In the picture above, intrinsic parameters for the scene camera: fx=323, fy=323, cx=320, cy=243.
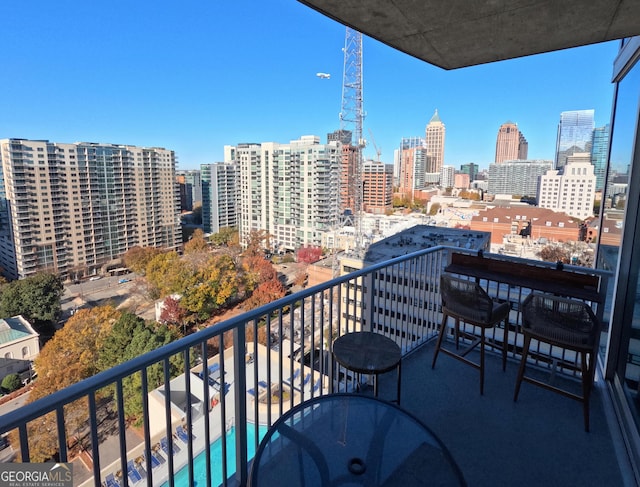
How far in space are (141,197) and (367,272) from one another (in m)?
33.9

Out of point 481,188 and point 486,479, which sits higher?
point 481,188

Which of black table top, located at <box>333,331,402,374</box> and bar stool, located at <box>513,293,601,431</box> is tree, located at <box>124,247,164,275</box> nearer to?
black table top, located at <box>333,331,402,374</box>

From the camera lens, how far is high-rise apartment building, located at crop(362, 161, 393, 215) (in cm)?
4469

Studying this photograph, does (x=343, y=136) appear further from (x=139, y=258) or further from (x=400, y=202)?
(x=139, y=258)

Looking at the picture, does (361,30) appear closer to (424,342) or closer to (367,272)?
(367,272)

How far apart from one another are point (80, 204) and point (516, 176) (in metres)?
46.2

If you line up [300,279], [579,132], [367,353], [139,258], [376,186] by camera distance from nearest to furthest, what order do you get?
[367,353] < [579,132] < [300,279] < [139,258] < [376,186]

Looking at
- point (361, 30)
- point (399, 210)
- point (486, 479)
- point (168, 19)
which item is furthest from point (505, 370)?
point (399, 210)

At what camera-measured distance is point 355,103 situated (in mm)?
27594

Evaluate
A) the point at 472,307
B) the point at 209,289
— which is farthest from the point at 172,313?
the point at 472,307

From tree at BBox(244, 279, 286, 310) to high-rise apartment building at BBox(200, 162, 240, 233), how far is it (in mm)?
18923

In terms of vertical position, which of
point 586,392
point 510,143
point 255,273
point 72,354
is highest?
point 510,143

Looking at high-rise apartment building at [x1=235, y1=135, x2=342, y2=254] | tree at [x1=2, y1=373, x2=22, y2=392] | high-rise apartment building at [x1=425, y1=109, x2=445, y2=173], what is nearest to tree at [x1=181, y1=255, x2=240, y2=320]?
tree at [x1=2, y1=373, x2=22, y2=392]

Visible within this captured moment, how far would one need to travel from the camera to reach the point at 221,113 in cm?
4116
